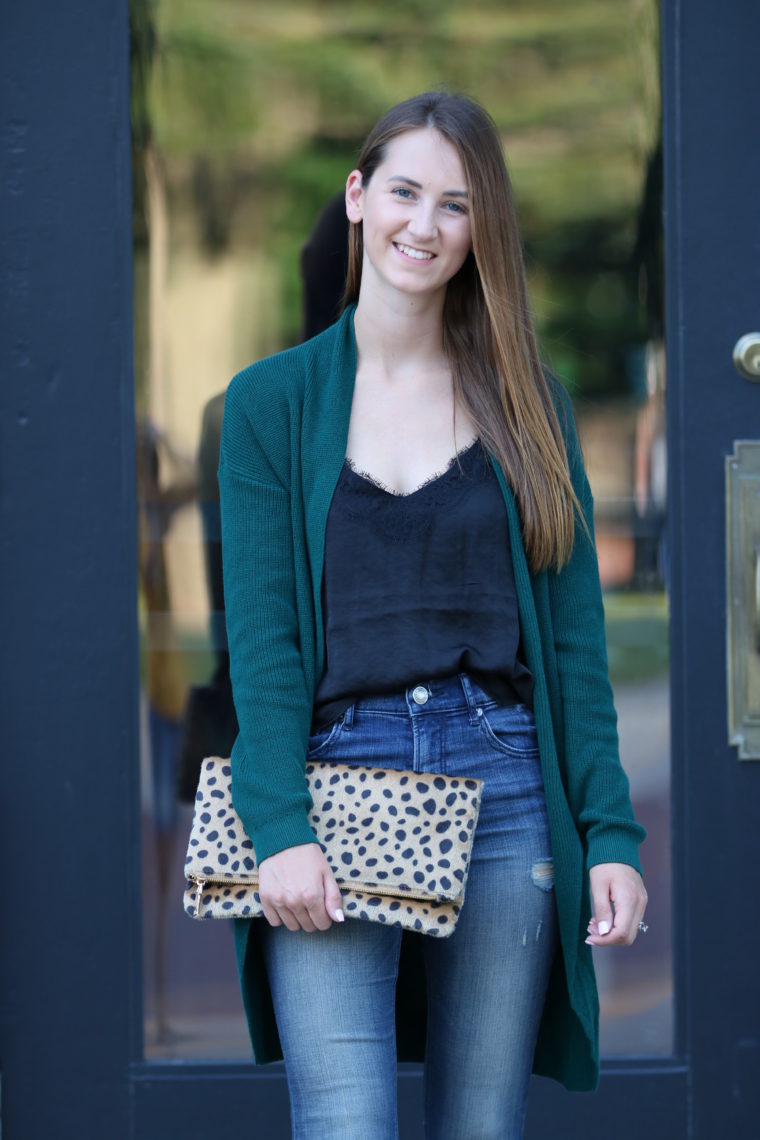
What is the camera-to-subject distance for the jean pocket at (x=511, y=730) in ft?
6.31

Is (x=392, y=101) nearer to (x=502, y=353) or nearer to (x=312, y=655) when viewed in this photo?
(x=502, y=353)

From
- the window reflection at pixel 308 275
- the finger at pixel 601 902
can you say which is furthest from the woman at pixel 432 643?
the window reflection at pixel 308 275

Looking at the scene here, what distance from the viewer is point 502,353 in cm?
204

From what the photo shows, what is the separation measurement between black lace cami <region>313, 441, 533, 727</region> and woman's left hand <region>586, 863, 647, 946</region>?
0.26 metres

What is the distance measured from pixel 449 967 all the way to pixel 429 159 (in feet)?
3.51

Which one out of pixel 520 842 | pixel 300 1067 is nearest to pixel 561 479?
pixel 520 842

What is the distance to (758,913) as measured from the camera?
2.88 meters

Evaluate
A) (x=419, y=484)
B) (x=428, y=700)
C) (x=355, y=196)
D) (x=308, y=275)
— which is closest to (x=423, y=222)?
(x=355, y=196)

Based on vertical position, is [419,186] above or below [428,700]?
above

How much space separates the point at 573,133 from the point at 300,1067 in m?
1.85

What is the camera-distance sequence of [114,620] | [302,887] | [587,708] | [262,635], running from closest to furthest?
[302,887]
[262,635]
[587,708]
[114,620]

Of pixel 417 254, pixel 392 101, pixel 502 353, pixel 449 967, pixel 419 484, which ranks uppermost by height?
pixel 392 101

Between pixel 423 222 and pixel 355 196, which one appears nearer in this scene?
pixel 423 222

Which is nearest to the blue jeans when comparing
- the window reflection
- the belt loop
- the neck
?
the belt loop
